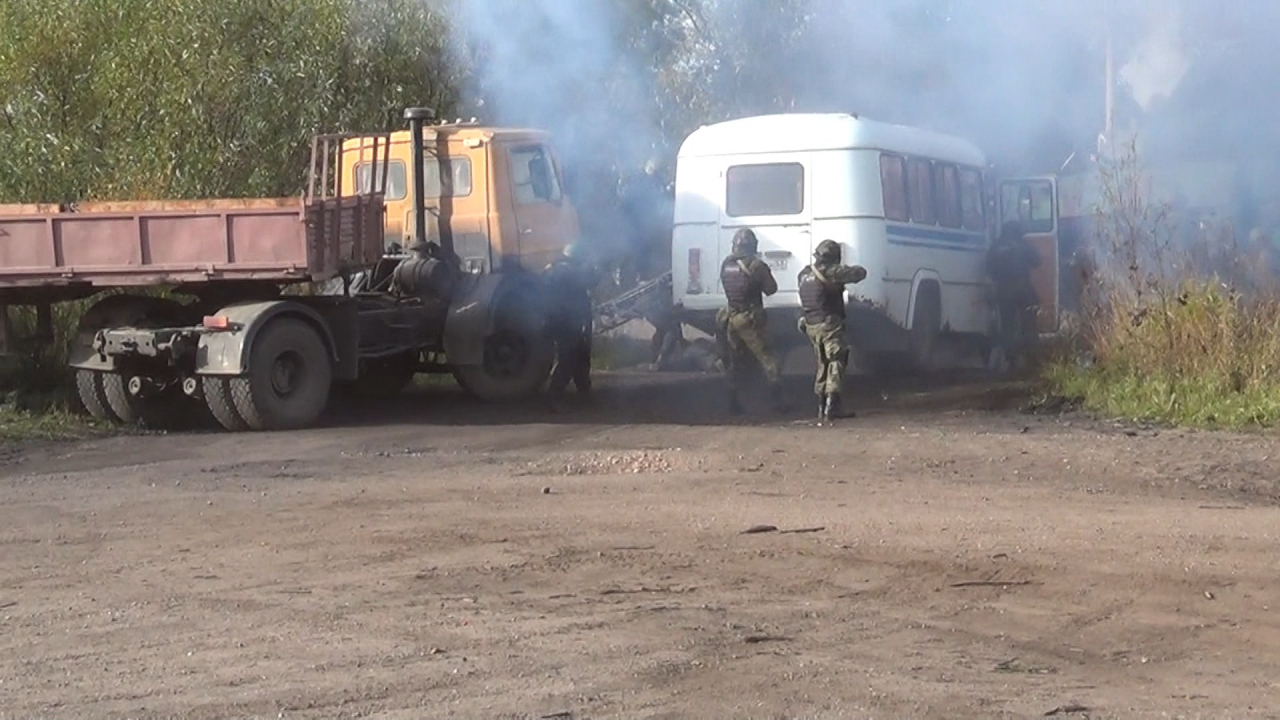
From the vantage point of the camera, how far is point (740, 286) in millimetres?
14148

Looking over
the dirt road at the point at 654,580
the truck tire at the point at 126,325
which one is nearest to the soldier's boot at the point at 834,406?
the dirt road at the point at 654,580

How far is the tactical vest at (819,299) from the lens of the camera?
13.7 m

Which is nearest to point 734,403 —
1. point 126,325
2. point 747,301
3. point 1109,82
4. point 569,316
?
point 747,301

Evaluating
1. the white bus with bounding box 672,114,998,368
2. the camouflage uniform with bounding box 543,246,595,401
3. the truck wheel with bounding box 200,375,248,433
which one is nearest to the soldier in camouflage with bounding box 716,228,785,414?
the white bus with bounding box 672,114,998,368

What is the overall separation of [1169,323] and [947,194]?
411 cm

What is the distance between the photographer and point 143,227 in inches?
506

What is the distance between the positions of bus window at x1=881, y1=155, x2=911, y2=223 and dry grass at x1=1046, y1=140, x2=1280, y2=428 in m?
1.76

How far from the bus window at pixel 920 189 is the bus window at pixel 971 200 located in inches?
42.2

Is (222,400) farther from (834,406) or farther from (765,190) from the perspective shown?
(765,190)

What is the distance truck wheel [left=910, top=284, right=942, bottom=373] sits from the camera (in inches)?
650

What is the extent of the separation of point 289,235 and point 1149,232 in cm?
713

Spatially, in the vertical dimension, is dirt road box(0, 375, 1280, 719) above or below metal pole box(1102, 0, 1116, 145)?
below

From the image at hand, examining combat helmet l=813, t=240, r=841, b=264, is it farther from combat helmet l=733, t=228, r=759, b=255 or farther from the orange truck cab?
the orange truck cab

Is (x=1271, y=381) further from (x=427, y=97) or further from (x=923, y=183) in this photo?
(x=427, y=97)
